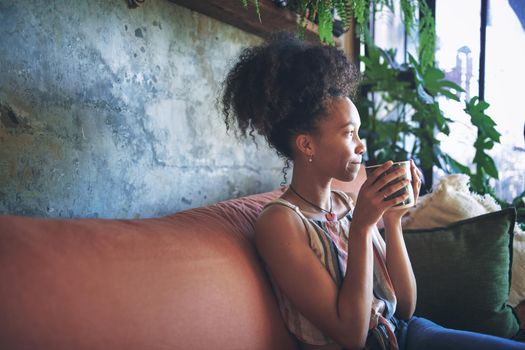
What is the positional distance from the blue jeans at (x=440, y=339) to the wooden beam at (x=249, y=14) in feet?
3.04

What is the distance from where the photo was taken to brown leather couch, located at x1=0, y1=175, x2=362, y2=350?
2.40 feet

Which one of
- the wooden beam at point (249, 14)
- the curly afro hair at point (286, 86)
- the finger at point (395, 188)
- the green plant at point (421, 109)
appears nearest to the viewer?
the finger at point (395, 188)

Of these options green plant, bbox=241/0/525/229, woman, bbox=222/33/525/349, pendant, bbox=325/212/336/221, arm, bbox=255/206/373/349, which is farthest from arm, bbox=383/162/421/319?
green plant, bbox=241/0/525/229

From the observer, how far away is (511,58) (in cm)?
258

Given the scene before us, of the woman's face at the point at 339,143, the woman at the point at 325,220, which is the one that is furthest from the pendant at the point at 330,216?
the woman's face at the point at 339,143

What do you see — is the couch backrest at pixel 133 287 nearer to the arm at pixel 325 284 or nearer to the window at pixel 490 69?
the arm at pixel 325 284

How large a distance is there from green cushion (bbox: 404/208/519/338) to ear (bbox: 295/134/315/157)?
554 mm

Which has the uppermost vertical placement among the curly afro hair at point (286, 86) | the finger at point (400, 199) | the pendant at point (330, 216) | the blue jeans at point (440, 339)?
the curly afro hair at point (286, 86)

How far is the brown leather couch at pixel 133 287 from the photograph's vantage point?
731 mm

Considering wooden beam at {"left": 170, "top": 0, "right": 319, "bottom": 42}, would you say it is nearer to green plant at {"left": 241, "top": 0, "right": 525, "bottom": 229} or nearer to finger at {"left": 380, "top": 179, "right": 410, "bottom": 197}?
green plant at {"left": 241, "top": 0, "right": 525, "bottom": 229}

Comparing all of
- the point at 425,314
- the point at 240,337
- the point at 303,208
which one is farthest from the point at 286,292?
the point at 425,314

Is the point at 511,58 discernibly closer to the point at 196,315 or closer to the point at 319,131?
the point at 319,131

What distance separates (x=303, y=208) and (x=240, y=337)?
413 mm

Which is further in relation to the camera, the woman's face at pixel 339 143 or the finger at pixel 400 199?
the woman's face at pixel 339 143
